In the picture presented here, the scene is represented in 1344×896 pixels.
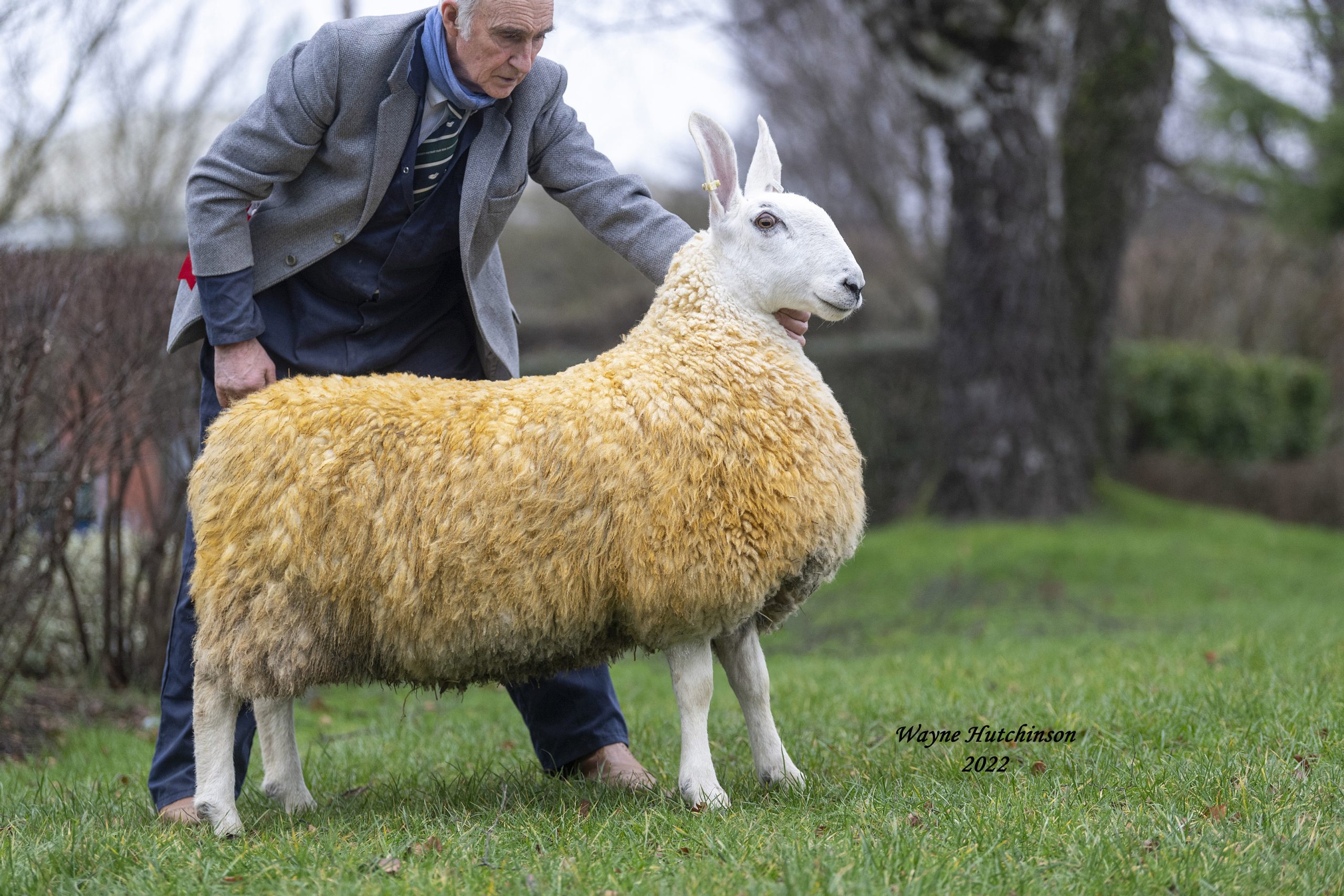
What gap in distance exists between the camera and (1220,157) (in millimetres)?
16688

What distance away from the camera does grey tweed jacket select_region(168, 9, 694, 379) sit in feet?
10.6

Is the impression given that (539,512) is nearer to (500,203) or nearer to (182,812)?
(500,203)

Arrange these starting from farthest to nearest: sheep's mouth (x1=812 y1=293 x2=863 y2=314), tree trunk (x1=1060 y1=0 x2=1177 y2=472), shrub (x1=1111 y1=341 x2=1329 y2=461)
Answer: shrub (x1=1111 y1=341 x2=1329 y2=461), tree trunk (x1=1060 y1=0 x2=1177 y2=472), sheep's mouth (x1=812 y1=293 x2=863 y2=314)

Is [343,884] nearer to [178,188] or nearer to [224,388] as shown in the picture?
[224,388]

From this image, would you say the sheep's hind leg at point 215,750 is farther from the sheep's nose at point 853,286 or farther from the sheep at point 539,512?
the sheep's nose at point 853,286

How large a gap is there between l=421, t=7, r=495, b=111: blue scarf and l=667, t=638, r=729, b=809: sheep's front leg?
1550 millimetres

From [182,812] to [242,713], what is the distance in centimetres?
33

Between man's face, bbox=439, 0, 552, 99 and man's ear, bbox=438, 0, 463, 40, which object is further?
man's ear, bbox=438, 0, 463, 40

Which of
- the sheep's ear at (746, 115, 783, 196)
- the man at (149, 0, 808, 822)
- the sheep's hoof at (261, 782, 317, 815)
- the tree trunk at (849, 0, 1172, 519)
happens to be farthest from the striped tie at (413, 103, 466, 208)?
the tree trunk at (849, 0, 1172, 519)

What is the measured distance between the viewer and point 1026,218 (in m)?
8.80

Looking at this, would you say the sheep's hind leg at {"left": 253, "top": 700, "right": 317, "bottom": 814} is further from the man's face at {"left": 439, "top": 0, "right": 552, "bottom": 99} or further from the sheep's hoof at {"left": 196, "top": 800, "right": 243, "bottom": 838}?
the man's face at {"left": 439, "top": 0, "right": 552, "bottom": 99}

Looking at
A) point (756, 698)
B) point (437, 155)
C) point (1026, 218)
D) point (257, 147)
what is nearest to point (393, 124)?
point (437, 155)

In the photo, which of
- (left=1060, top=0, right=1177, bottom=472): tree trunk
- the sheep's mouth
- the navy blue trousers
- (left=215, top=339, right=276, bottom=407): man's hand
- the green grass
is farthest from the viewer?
(left=1060, top=0, right=1177, bottom=472): tree trunk

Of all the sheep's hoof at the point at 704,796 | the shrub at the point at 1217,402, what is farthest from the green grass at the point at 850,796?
the shrub at the point at 1217,402
